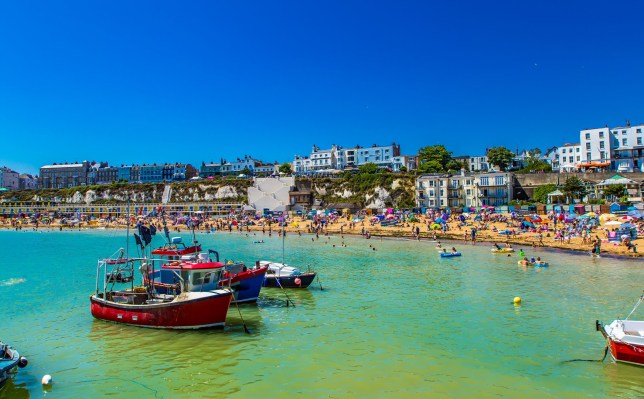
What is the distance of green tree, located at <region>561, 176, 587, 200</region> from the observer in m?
80.5

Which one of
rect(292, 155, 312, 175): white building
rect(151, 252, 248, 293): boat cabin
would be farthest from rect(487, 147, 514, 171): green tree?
rect(151, 252, 248, 293): boat cabin

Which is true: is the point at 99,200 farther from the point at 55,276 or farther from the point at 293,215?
the point at 55,276

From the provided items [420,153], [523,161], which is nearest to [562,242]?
[420,153]

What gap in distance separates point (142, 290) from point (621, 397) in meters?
22.0

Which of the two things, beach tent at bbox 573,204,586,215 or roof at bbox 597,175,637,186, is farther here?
roof at bbox 597,175,637,186

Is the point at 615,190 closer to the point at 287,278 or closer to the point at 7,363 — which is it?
the point at 287,278

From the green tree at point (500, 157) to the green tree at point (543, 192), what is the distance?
83.6ft

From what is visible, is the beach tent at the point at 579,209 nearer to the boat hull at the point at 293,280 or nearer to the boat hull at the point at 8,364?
the boat hull at the point at 293,280

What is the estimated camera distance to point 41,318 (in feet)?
80.8

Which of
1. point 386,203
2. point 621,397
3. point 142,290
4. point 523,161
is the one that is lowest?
point 621,397

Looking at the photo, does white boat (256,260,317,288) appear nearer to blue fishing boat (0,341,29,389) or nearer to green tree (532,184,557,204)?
blue fishing boat (0,341,29,389)

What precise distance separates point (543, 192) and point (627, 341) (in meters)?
80.2

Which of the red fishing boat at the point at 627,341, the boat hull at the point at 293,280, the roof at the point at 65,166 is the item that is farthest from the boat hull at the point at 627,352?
the roof at the point at 65,166

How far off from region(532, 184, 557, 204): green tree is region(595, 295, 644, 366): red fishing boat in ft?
250
